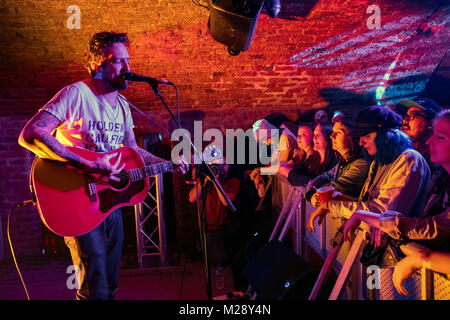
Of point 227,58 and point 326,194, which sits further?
point 227,58

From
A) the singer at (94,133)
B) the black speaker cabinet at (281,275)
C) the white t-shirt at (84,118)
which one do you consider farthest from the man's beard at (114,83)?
the black speaker cabinet at (281,275)

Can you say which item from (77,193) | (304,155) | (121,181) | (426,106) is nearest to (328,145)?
(304,155)

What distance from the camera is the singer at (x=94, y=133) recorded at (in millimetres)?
1900

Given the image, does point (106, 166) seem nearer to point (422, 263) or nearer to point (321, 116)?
point (422, 263)

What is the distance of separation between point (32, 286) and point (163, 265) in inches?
72.9

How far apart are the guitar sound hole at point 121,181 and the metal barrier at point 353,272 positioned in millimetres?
1756

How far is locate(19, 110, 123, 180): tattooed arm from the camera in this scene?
1.83 metres

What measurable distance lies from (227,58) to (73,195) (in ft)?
10.8

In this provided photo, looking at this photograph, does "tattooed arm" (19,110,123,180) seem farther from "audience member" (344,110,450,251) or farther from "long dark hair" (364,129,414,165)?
"long dark hair" (364,129,414,165)

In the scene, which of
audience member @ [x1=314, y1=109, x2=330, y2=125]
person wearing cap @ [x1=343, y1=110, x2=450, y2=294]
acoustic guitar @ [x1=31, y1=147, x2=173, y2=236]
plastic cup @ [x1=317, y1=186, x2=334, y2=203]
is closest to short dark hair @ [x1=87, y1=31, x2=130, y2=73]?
acoustic guitar @ [x1=31, y1=147, x2=173, y2=236]

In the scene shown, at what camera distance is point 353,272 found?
2600mm
